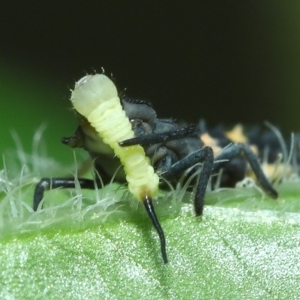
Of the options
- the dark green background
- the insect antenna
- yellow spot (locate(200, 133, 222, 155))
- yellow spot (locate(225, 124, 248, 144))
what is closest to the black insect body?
the insect antenna

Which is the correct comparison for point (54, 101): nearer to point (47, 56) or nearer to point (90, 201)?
point (47, 56)

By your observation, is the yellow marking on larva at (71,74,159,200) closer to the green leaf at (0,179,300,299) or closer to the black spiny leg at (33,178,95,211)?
the green leaf at (0,179,300,299)

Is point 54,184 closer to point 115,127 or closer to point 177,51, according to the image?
point 115,127

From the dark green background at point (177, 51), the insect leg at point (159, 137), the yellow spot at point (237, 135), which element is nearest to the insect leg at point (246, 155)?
the insect leg at point (159, 137)

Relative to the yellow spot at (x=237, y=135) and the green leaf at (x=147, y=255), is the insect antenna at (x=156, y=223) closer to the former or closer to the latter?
the green leaf at (x=147, y=255)

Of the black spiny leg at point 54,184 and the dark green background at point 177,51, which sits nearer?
the black spiny leg at point 54,184

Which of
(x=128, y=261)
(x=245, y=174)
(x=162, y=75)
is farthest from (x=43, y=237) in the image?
(x=162, y=75)
